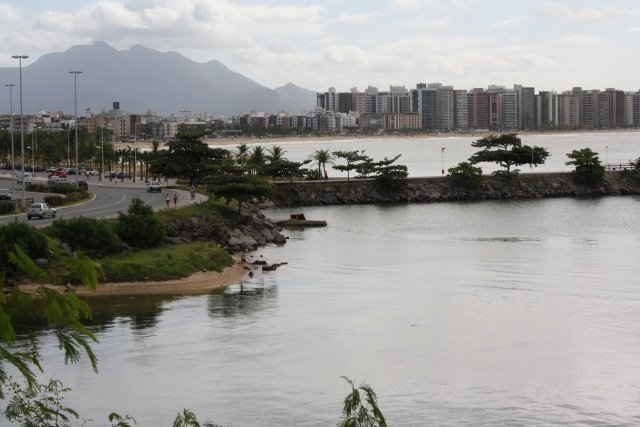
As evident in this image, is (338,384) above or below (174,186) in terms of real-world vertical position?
below

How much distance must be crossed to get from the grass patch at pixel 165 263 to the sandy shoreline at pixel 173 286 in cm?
44

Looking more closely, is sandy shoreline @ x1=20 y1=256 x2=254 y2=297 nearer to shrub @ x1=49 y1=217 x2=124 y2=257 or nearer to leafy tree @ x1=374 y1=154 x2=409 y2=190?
shrub @ x1=49 y1=217 x2=124 y2=257

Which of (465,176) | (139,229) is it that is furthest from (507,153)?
(139,229)

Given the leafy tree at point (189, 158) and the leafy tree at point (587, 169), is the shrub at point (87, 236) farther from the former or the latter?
the leafy tree at point (587, 169)

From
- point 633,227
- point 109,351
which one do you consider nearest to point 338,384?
point 109,351

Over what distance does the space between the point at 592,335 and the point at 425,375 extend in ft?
30.4

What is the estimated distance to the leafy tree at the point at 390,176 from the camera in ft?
371

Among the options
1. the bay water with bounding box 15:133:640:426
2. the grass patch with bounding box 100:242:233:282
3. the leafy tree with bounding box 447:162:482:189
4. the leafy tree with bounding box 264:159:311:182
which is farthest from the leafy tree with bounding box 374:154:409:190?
the grass patch with bounding box 100:242:233:282

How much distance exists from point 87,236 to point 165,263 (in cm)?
452

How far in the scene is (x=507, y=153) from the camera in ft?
406

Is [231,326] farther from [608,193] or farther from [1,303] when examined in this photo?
[608,193]

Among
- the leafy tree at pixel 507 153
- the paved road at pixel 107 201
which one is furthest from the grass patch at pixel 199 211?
the leafy tree at pixel 507 153

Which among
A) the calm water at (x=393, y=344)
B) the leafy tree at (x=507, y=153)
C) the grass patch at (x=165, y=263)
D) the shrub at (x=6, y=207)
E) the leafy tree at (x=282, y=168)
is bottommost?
the calm water at (x=393, y=344)

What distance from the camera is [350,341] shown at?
37.8 m
